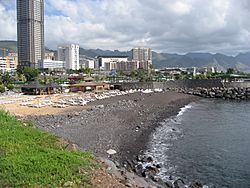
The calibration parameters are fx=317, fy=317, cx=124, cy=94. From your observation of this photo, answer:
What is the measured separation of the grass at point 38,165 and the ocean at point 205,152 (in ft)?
21.2

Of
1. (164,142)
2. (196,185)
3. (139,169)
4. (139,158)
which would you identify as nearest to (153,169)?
(139,169)

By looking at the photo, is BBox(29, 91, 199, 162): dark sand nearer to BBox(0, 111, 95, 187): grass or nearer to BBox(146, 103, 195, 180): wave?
BBox(146, 103, 195, 180): wave

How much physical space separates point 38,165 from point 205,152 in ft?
47.2

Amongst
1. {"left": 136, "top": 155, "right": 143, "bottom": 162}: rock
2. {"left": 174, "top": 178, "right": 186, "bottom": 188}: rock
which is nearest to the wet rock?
{"left": 174, "top": 178, "right": 186, "bottom": 188}: rock

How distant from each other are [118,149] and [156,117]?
58.6 feet

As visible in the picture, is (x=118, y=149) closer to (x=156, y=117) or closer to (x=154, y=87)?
(x=156, y=117)

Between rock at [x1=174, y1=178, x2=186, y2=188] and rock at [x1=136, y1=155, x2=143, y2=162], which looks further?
rock at [x1=136, y1=155, x2=143, y2=162]

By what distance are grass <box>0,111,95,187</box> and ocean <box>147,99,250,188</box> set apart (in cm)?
646

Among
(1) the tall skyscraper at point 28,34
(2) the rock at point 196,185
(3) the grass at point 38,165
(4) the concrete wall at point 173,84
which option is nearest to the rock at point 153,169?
(2) the rock at point 196,185

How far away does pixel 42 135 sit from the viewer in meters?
17.3

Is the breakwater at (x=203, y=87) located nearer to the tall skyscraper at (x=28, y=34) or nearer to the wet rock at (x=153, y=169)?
the wet rock at (x=153, y=169)

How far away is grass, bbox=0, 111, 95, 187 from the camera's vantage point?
10.1 metres

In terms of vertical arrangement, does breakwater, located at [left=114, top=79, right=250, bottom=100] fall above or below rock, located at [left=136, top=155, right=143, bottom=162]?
above

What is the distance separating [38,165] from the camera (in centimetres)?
1128
